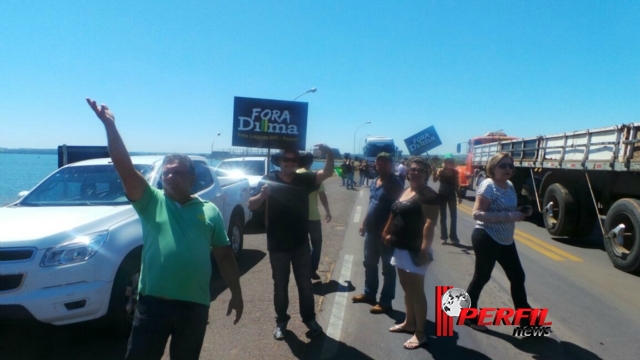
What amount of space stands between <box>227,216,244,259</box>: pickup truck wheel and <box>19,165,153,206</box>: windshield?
6.86ft

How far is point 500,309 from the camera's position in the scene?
→ 490 cm

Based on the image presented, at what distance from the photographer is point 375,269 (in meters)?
5.35

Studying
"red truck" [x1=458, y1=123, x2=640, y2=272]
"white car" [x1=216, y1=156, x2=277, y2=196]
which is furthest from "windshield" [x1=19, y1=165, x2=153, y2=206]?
"white car" [x1=216, y1=156, x2=277, y2=196]

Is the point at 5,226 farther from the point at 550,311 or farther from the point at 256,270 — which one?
the point at 550,311

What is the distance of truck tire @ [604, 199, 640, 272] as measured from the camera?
23.5 feet

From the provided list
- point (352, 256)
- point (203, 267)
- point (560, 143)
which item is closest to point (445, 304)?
point (203, 267)

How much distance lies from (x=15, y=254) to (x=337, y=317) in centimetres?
307

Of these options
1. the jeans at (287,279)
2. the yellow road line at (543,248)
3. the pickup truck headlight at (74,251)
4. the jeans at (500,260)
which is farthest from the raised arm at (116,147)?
the yellow road line at (543,248)

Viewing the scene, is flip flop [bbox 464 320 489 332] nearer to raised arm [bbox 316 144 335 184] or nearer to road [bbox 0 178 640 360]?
road [bbox 0 178 640 360]

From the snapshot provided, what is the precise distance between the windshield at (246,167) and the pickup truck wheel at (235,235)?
642 centimetres

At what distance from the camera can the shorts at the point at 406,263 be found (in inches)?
165

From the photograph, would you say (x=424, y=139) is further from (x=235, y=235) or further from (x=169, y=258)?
(x=169, y=258)

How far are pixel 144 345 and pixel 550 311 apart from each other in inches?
181

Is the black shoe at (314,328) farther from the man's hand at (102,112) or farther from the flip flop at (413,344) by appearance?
the man's hand at (102,112)
